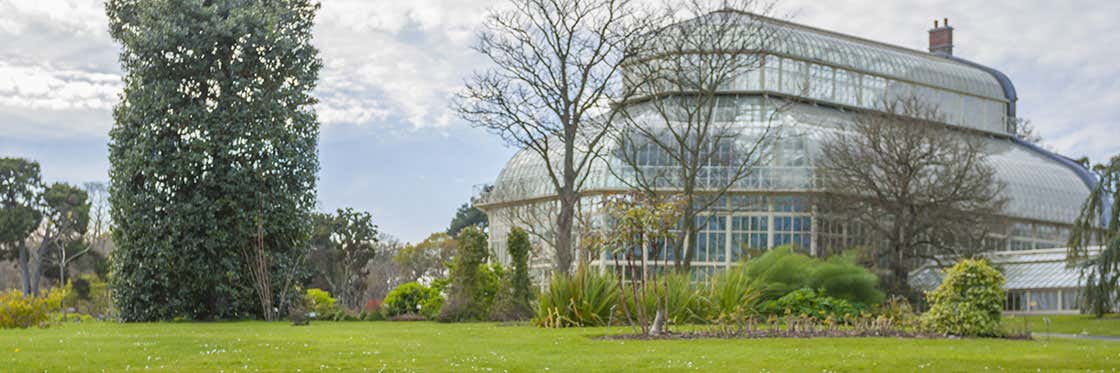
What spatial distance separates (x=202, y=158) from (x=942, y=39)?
43180 millimetres

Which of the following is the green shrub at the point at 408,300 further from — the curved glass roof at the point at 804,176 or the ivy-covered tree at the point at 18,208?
A: the ivy-covered tree at the point at 18,208

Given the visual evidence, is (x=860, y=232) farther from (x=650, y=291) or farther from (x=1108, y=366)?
(x=1108, y=366)

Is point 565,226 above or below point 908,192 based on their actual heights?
below

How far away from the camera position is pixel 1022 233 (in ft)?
143

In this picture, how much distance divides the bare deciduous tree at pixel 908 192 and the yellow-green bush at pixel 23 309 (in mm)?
23698

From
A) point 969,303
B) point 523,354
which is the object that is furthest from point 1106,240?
point 523,354

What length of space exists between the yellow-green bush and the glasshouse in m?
15.1

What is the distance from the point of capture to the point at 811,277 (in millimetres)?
23859

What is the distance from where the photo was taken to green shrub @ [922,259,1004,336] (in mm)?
17500

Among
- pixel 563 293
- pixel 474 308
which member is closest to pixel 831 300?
pixel 563 293

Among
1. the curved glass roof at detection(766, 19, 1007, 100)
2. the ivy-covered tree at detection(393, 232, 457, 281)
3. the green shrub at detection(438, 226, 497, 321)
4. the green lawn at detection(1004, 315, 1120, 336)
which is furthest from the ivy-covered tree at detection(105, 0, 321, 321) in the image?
the ivy-covered tree at detection(393, 232, 457, 281)

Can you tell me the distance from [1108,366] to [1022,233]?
3391cm

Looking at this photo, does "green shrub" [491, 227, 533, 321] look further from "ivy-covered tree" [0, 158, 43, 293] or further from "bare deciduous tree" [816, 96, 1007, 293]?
"ivy-covered tree" [0, 158, 43, 293]

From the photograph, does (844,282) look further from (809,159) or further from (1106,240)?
(809,159)
